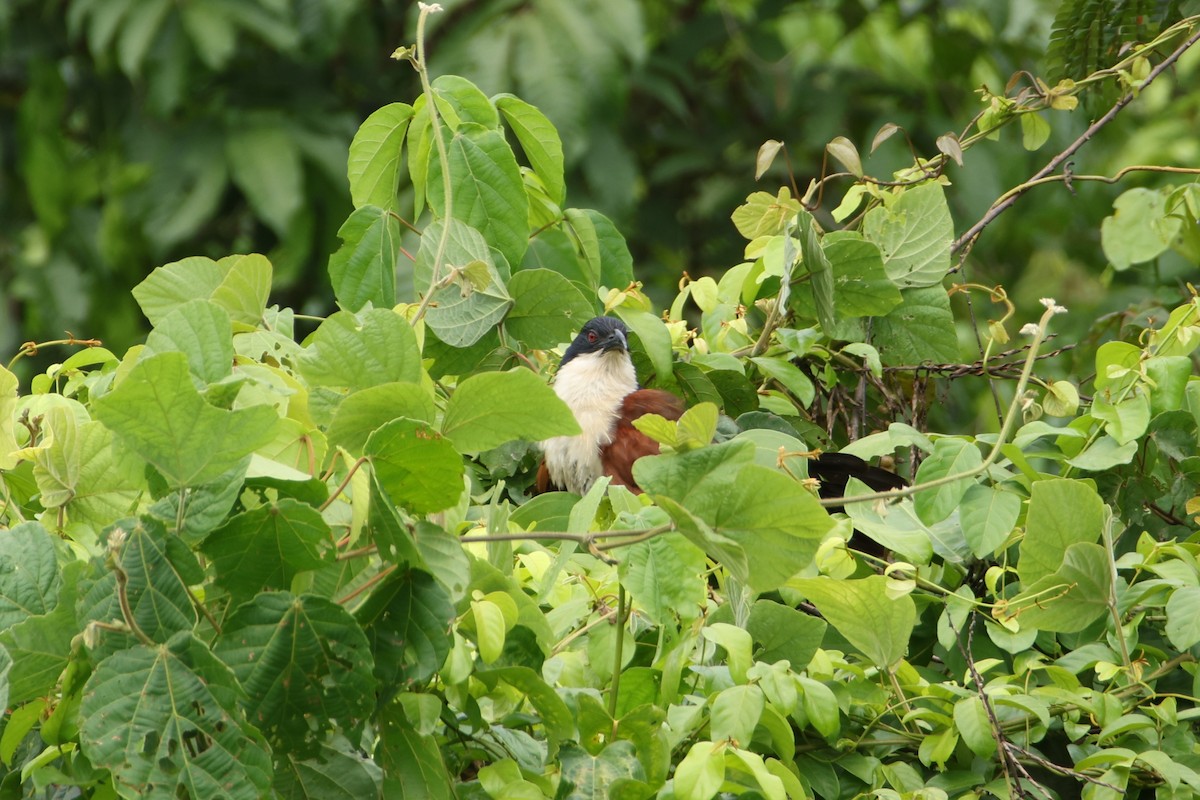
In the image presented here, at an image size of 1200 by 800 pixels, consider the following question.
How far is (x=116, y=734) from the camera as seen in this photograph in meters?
0.90

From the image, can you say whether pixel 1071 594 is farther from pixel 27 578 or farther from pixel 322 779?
pixel 27 578

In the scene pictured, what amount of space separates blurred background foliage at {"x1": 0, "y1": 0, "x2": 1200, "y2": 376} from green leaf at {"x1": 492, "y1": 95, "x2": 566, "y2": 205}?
130 inches

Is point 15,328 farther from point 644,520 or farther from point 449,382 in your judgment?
point 644,520

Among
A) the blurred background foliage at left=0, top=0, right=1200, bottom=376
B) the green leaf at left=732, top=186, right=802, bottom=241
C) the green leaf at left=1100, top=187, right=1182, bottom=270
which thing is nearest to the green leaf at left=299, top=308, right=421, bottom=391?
the green leaf at left=732, top=186, right=802, bottom=241

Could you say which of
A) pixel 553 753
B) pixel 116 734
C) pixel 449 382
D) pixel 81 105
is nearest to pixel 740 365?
pixel 449 382

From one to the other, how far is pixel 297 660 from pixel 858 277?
3.72 ft

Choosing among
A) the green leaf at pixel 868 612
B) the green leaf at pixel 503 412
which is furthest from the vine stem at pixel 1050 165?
the green leaf at pixel 503 412

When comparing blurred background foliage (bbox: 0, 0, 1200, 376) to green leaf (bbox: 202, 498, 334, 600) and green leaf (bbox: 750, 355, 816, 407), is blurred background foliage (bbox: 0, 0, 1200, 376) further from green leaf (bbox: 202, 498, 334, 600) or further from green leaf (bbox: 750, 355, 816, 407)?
green leaf (bbox: 202, 498, 334, 600)

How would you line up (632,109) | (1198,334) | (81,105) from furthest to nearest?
(632,109), (81,105), (1198,334)

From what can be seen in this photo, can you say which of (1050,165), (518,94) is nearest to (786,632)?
(1050,165)

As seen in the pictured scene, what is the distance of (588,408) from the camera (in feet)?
9.41

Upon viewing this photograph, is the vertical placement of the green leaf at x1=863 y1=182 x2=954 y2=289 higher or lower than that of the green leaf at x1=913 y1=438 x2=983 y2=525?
higher

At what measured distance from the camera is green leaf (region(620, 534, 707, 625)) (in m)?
1.04

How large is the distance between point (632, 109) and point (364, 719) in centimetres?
622
